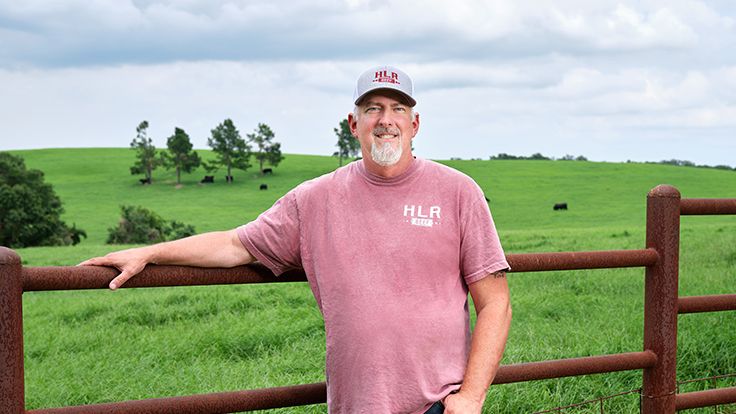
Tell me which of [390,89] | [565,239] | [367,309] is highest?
[390,89]

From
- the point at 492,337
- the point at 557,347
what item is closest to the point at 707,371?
the point at 557,347

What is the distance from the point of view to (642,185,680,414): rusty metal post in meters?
4.02

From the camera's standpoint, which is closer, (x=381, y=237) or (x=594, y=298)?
(x=381, y=237)

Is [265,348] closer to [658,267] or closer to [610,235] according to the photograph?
[658,267]

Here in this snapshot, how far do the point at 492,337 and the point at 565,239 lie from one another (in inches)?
778

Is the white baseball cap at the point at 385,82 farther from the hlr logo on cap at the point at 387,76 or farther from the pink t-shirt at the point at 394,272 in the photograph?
the pink t-shirt at the point at 394,272

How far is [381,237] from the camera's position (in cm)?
302

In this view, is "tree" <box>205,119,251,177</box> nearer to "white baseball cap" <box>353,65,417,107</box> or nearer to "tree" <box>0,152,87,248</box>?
"tree" <box>0,152,87,248</box>

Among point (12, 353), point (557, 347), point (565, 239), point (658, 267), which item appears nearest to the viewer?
point (12, 353)

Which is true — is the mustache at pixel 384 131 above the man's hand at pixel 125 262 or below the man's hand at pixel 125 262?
above

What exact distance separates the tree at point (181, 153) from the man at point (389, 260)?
84403mm

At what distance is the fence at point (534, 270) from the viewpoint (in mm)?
2936

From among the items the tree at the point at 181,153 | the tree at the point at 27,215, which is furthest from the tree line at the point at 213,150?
the tree at the point at 27,215

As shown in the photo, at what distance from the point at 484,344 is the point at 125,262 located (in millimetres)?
1359
